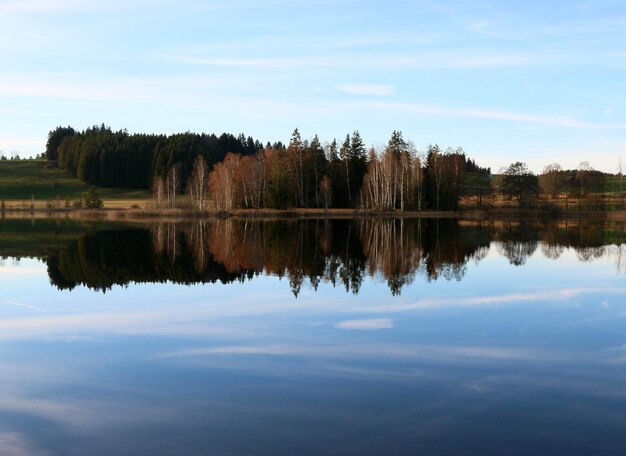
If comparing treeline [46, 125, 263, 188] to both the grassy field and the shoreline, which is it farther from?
the shoreline

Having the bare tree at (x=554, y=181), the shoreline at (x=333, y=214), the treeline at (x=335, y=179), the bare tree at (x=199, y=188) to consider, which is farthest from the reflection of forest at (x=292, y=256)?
the bare tree at (x=554, y=181)

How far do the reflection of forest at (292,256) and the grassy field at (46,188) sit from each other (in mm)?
89558

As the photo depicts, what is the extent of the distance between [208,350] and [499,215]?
8888cm

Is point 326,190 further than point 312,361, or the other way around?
point 326,190

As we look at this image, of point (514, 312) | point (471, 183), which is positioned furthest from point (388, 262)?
point (471, 183)

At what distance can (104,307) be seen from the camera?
20.2 m

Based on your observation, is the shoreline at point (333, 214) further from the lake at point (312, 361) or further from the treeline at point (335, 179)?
the lake at point (312, 361)

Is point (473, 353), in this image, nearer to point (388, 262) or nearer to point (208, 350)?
point (208, 350)

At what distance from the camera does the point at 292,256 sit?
35094 millimetres

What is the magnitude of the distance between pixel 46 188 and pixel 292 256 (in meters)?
127


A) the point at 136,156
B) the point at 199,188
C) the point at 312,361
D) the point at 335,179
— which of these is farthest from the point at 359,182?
the point at 312,361

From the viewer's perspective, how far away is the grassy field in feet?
458

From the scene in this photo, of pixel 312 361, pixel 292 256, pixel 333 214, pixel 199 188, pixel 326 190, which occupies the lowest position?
pixel 312 361

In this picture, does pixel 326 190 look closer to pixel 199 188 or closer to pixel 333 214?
pixel 333 214
